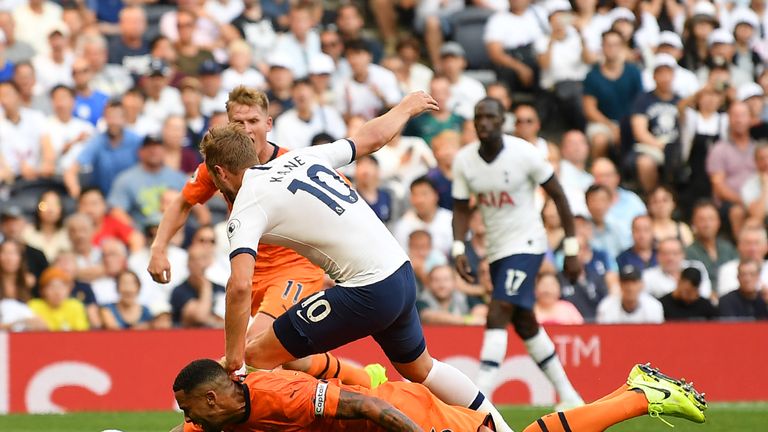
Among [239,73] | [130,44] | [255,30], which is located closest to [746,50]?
[255,30]

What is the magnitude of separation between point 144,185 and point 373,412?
8.36 meters

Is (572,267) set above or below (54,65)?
below

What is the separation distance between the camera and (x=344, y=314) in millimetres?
7840

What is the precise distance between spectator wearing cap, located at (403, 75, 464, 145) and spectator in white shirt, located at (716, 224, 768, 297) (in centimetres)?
345

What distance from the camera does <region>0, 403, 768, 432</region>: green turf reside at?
10.7 metres

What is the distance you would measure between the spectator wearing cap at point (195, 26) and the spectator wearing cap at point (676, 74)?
5.29 meters

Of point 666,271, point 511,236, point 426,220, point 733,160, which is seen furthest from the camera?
point 733,160

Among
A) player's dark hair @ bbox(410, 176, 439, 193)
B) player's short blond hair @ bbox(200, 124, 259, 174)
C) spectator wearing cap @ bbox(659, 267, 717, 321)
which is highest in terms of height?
player's dark hair @ bbox(410, 176, 439, 193)

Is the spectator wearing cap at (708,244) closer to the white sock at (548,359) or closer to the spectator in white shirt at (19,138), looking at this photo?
the white sock at (548,359)

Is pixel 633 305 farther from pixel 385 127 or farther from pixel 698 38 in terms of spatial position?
pixel 385 127

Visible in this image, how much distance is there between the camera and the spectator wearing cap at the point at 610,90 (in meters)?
17.0

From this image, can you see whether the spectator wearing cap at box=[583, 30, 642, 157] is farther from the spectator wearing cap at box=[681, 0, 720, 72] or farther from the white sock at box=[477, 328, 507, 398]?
the white sock at box=[477, 328, 507, 398]

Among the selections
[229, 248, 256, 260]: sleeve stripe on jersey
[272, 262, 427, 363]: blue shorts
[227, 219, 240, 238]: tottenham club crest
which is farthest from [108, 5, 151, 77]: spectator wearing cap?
[229, 248, 256, 260]: sleeve stripe on jersey

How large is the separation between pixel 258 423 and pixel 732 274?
8.42 meters
